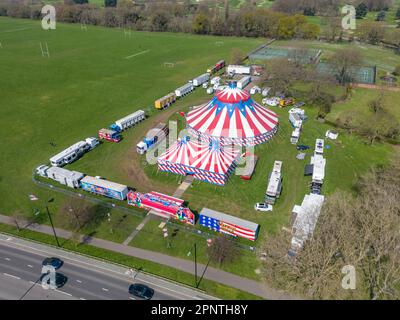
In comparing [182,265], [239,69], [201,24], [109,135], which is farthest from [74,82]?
[201,24]

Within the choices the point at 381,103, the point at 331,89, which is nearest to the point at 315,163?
the point at 381,103

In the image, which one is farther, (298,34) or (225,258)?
(298,34)

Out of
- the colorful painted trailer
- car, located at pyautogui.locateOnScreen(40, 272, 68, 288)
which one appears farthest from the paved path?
the colorful painted trailer

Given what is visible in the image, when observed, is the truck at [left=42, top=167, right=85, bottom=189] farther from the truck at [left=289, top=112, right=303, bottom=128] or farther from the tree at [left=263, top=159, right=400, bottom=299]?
the truck at [left=289, top=112, right=303, bottom=128]

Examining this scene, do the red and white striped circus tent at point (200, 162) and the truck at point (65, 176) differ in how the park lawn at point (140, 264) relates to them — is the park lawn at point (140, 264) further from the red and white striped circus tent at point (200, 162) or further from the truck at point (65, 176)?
the red and white striped circus tent at point (200, 162)

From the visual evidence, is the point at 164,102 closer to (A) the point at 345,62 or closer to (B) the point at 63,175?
(B) the point at 63,175

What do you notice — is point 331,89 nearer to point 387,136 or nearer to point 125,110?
point 387,136
